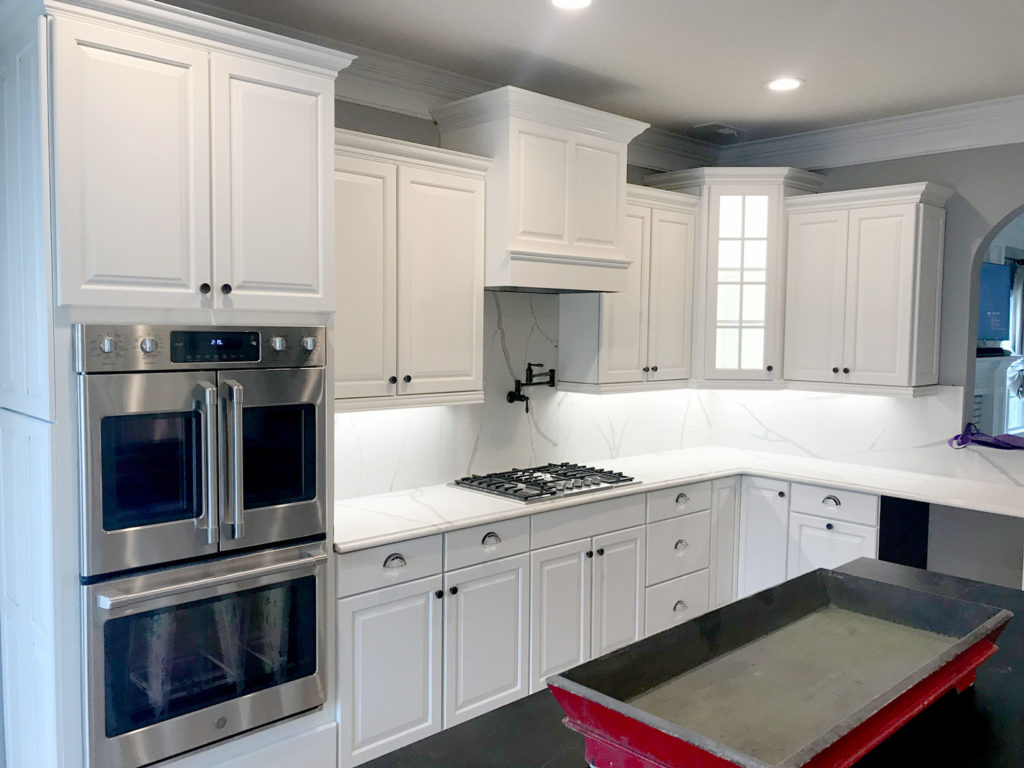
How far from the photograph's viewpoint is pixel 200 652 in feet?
7.68

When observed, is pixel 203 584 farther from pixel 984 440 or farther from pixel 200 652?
pixel 984 440

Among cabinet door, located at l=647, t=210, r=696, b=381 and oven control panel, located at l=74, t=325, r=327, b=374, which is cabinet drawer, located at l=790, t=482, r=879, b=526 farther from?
oven control panel, located at l=74, t=325, r=327, b=374

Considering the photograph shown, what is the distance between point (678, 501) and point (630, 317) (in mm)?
904

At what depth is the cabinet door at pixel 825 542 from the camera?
12.3ft

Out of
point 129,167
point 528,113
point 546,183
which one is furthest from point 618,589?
point 129,167

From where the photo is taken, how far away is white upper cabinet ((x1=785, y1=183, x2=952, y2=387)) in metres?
3.89

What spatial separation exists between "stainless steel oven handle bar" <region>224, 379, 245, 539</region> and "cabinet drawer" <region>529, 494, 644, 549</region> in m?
1.22

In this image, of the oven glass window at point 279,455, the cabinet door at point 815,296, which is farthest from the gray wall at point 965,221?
the oven glass window at point 279,455

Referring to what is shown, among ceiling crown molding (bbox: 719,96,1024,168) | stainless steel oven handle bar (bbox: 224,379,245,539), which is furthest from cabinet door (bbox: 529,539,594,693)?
ceiling crown molding (bbox: 719,96,1024,168)

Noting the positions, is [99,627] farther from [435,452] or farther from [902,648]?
[902,648]

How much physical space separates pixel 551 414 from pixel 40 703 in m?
2.47

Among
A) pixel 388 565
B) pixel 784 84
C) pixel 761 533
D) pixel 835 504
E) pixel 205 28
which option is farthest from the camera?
pixel 761 533

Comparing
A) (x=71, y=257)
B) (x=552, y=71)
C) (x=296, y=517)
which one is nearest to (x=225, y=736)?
(x=296, y=517)

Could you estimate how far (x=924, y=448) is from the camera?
13.5ft
